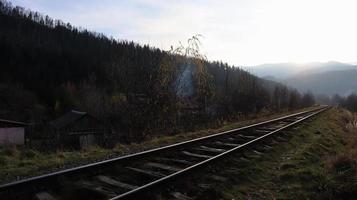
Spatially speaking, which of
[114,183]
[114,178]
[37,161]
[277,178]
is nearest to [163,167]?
[114,178]

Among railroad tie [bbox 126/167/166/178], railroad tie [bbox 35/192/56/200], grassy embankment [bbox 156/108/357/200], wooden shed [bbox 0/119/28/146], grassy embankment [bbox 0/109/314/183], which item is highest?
railroad tie [bbox 35/192/56/200]

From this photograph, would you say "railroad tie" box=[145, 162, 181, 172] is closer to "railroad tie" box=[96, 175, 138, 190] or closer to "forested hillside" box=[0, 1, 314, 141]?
"railroad tie" box=[96, 175, 138, 190]

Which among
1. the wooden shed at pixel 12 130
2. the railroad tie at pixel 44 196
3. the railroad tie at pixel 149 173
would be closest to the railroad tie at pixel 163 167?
the railroad tie at pixel 149 173

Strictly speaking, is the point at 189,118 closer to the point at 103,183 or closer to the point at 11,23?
the point at 103,183

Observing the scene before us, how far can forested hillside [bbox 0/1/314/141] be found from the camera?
62.8 ft

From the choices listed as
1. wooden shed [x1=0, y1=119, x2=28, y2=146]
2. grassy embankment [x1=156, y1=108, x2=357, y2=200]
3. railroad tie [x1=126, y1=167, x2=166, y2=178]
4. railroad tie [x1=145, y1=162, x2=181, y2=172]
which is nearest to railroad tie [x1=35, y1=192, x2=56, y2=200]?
railroad tie [x1=126, y1=167, x2=166, y2=178]

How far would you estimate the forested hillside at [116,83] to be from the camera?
19.1 metres

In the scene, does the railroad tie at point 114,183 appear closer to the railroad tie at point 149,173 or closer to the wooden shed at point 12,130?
the railroad tie at point 149,173

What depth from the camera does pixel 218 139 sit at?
12.9 meters

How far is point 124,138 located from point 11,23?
139m

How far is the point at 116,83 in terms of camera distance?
1992cm

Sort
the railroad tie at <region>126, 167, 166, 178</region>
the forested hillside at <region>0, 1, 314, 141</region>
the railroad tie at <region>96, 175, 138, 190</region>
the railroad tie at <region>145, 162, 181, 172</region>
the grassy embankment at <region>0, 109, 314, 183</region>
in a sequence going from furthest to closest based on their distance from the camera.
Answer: the forested hillside at <region>0, 1, 314, 141</region>, the railroad tie at <region>145, 162, 181, 172</region>, the grassy embankment at <region>0, 109, 314, 183</region>, the railroad tie at <region>126, 167, 166, 178</region>, the railroad tie at <region>96, 175, 138, 190</region>

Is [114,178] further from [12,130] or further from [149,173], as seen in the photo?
[12,130]

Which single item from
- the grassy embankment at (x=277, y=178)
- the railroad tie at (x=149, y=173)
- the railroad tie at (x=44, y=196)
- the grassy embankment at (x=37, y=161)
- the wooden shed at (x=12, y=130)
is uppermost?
the railroad tie at (x=44, y=196)
